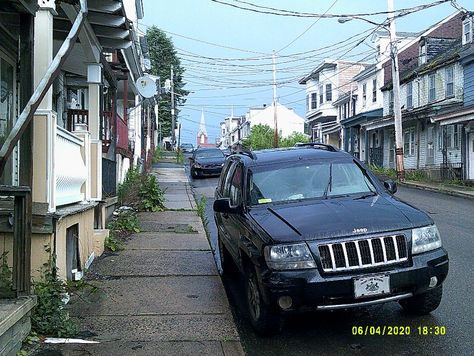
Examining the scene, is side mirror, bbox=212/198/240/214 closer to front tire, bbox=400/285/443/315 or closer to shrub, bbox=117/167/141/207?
front tire, bbox=400/285/443/315

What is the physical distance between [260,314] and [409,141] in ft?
97.6

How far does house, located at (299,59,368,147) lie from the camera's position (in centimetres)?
4922

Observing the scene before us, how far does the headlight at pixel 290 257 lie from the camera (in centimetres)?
458

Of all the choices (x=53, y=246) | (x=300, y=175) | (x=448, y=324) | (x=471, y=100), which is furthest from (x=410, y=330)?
(x=471, y=100)

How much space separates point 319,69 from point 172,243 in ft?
142

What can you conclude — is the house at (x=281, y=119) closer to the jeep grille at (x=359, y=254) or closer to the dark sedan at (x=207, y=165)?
the dark sedan at (x=207, y=165)

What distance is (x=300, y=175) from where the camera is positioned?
6234 mm

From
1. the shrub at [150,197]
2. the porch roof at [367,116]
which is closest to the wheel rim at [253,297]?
the shrub at [150,197]

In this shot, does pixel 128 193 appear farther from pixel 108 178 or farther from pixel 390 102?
pixel 390 102

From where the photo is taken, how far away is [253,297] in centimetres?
524

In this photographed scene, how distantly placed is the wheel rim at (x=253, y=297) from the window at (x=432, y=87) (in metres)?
25.7

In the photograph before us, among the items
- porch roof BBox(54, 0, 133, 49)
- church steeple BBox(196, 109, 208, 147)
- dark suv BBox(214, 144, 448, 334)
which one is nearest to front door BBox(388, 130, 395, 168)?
porch roof BBox(54, 0, 133, 49)

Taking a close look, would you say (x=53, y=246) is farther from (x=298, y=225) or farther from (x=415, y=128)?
(x=415, y=128)

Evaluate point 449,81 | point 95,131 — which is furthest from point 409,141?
point 95,131
